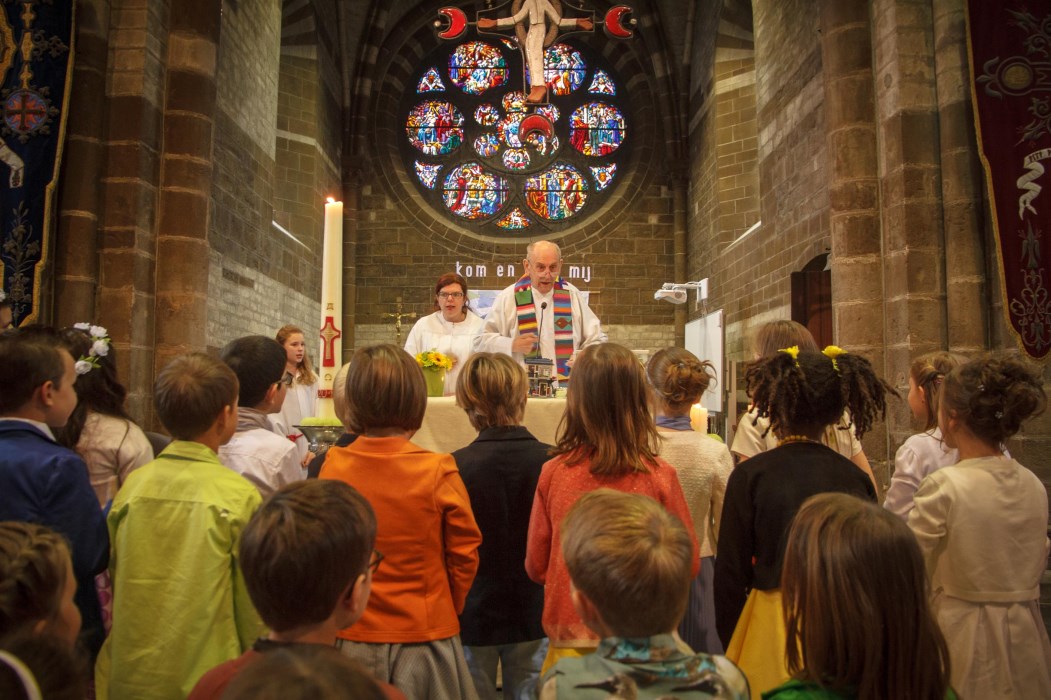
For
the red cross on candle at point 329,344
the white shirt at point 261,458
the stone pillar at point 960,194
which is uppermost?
the stone pillar at point 960,194

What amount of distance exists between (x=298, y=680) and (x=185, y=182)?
234 inches

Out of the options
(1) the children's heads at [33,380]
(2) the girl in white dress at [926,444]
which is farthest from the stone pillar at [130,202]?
(2) the girl in white dress at [926,444]

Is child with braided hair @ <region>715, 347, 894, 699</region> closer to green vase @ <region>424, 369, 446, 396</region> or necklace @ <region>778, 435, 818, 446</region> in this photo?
necklace @ <region>778, 435, 818, 446</region>

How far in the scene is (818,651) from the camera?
4.50 feet

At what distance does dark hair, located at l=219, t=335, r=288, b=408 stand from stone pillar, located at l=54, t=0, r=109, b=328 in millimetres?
3392

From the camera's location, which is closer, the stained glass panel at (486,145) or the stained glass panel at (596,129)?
the stained glass panel at (486,145)

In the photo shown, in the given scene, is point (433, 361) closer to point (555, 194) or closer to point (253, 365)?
point (253, 365)

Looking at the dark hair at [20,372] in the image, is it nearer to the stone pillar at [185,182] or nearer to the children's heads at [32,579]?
the children's heads at [32,579]

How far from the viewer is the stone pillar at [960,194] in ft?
17.3

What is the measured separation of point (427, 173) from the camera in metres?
13.6

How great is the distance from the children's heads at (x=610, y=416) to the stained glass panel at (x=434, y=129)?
39.2ft

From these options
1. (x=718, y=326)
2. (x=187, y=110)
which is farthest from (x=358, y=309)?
(x=187, y=110)

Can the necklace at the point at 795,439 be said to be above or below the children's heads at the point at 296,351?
below

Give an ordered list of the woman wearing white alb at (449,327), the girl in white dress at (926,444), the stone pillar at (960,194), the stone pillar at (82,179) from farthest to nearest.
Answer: the woman wearing white alb at (449,327) < the stone pillar at (82,179) < the stone pillar at (960,194) < the girl in white dress at (926,444)
